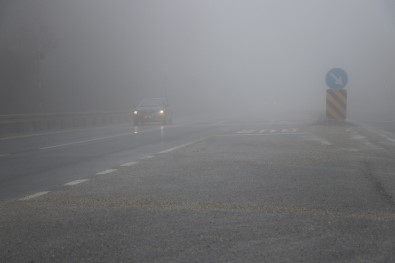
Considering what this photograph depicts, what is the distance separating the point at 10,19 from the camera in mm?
62719

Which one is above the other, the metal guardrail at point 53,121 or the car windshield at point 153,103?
the car windshield at point 153,103

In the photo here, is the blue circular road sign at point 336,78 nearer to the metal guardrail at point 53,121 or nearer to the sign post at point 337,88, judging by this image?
the sign post at point 337,88

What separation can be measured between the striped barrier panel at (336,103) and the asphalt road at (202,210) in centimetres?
1380

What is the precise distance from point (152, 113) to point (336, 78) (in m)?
14.1

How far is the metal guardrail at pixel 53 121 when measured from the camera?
96.5 ft

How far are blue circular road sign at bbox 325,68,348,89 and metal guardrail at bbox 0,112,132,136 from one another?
590 inches

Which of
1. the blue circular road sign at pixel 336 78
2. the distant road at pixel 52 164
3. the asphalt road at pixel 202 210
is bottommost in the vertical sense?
the distant road at pixel 52 164

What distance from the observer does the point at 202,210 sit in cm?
658

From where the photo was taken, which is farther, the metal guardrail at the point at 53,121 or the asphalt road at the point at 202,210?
the metal guardrail at the point at 53,121

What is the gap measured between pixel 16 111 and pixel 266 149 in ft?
128

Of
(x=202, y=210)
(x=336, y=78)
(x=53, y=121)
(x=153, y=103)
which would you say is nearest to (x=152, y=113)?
(x=153, y=103)

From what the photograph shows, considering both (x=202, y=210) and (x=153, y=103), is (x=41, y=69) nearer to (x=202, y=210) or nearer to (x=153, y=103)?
(x=153, y=103)

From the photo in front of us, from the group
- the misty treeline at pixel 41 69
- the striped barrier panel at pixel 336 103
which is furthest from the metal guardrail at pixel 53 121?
the striped barrier panel at pixel 336 103

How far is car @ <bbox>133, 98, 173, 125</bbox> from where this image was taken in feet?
121
